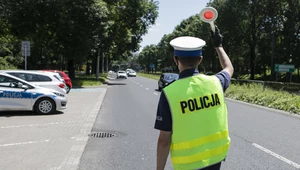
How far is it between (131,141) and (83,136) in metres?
1.24

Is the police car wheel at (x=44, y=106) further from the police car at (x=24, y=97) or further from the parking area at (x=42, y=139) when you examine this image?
the parking area at (x=42, y=139)

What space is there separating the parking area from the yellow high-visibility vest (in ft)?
12.0

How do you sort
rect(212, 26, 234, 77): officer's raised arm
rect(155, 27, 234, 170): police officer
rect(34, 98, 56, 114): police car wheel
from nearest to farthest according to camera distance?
1. rect(155, 27, 234, 170): police officer
2. rect(212, 26, 234, 77): officer's raised arm
3. rect(34, 98, 56, 114): police car wheel

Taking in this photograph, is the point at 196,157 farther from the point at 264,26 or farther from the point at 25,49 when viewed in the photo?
the point at 264,26

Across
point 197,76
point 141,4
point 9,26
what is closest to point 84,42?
point 9,26

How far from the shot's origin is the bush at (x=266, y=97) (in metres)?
14.4

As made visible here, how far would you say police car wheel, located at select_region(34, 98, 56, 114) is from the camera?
459 inches

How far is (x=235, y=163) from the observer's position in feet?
19.6

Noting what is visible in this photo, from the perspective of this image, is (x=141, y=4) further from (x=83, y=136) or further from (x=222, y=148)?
(x=222, y=148)

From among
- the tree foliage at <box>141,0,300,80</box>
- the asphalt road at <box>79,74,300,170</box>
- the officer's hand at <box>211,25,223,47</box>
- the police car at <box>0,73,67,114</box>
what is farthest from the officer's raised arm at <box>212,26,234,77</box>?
the tree foliage at <box>141,0,300,80</box>

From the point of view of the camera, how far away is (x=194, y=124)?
2352 millimetres

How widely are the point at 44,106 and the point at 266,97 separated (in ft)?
35.9

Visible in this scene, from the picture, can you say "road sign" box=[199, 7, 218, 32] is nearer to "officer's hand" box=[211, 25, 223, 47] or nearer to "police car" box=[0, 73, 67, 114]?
"officer's hand" box=[211, 25, 223, 47]

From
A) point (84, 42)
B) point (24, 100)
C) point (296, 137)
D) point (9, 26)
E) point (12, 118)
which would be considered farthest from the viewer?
point (9, 26)
